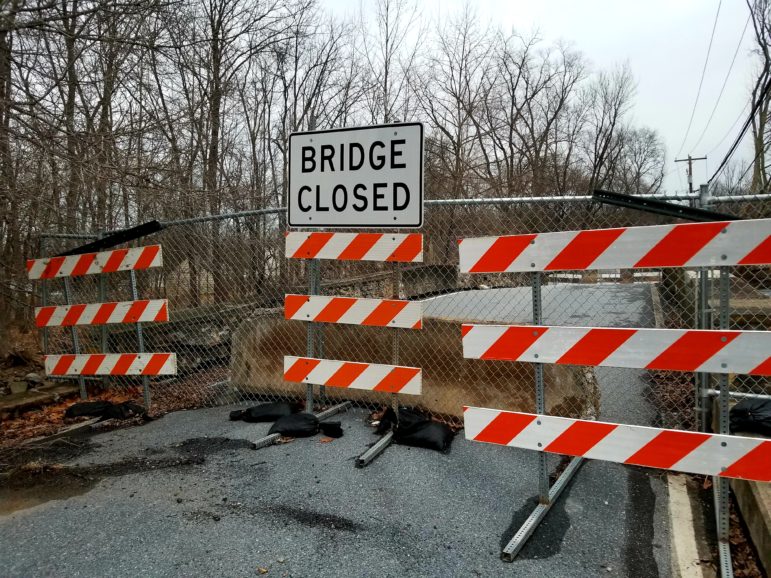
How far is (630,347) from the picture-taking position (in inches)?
115

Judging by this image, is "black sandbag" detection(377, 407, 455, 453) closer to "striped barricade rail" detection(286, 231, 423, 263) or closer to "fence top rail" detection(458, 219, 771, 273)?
"striped barricade rail" detection(286, 231, 423, 263)

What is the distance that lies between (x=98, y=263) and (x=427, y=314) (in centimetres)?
397

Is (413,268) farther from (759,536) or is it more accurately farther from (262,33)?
(262,33)

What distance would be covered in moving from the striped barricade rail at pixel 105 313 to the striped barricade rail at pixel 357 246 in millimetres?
1870

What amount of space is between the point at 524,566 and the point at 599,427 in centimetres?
90

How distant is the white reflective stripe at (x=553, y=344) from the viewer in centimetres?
306

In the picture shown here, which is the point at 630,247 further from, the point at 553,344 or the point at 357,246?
the point at 357,246

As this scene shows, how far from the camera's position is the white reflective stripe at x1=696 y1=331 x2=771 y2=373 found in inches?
105

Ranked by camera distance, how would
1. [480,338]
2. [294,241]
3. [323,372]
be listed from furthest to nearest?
1. [294,241]
2. [323,372]
3. [480,338]

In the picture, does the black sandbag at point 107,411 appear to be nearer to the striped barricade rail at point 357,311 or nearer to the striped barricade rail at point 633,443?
the striped barricade rail at point 357,311

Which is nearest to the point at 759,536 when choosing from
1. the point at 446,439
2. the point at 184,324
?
the point at 446,439

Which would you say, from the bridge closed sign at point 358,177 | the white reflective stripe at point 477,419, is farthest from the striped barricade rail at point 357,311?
the white reflective stripe at point 477,419

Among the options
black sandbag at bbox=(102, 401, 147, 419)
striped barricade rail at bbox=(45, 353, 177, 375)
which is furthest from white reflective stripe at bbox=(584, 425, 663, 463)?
black sandbag at bbox=(102, 401, 147, 419)

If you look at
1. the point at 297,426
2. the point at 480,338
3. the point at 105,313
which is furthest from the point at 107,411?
the point at 480,338
